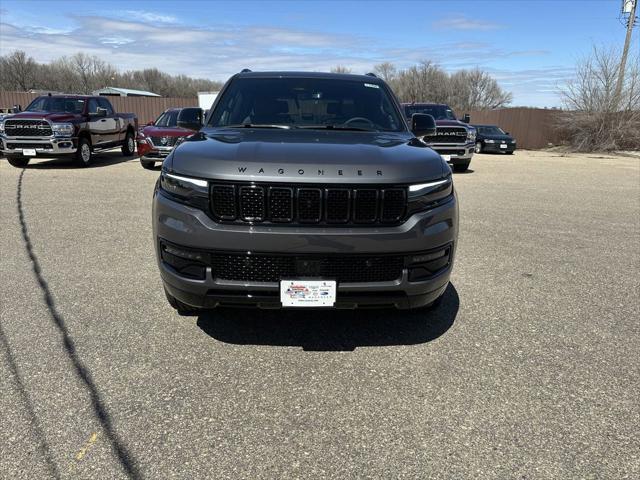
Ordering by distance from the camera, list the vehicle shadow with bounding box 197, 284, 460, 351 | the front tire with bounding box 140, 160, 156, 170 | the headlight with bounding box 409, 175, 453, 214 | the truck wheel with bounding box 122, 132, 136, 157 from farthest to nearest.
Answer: the truck wheel with bounding box 122, 132, 136, 157, the front tire with bounding box 140, 160, 156, 170, the vehicle shadow with bounding box 197, 284, 460, 351, the headlight with bounding box 409, 175, 453, 214

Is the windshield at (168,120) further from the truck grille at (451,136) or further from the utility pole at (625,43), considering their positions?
the utility pole at (625,43)

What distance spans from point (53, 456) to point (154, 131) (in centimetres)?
1264

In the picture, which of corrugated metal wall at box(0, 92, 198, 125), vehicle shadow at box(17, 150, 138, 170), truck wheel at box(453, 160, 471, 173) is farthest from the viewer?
corrugated metal wall at box(0, 92, 198, 125)

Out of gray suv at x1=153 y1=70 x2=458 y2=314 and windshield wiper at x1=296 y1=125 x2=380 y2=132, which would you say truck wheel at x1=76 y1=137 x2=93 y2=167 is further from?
gray suv at x1=153 y1=70 x2=458 y2=314

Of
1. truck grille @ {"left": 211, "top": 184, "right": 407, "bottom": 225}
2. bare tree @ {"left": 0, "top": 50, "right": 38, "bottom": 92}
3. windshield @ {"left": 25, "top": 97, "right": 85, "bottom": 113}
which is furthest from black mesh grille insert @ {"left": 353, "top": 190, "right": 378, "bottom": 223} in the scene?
bare tree @ {"left": 0, "top": 50, "right": 38, "bottom": 92}

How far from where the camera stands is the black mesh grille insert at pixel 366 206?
9.38 feet

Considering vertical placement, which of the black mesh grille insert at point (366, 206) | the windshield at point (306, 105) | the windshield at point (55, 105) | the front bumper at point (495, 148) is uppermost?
the windshield at point (55, 105)

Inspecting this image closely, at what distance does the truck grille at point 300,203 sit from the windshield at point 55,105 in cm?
1383

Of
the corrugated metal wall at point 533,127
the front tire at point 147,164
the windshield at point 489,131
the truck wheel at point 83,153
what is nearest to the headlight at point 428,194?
the front tire at point 147,164

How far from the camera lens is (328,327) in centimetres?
370

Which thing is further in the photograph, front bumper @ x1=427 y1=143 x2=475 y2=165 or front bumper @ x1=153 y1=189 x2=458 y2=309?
front bumper @ x1=427 y1=143 x2=475 y2=165

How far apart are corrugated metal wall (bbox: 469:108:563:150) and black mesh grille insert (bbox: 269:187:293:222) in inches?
1297

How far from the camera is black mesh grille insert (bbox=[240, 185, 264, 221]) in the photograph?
2.82 metres

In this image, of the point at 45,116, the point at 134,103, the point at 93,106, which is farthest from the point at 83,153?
the point at 134,103
